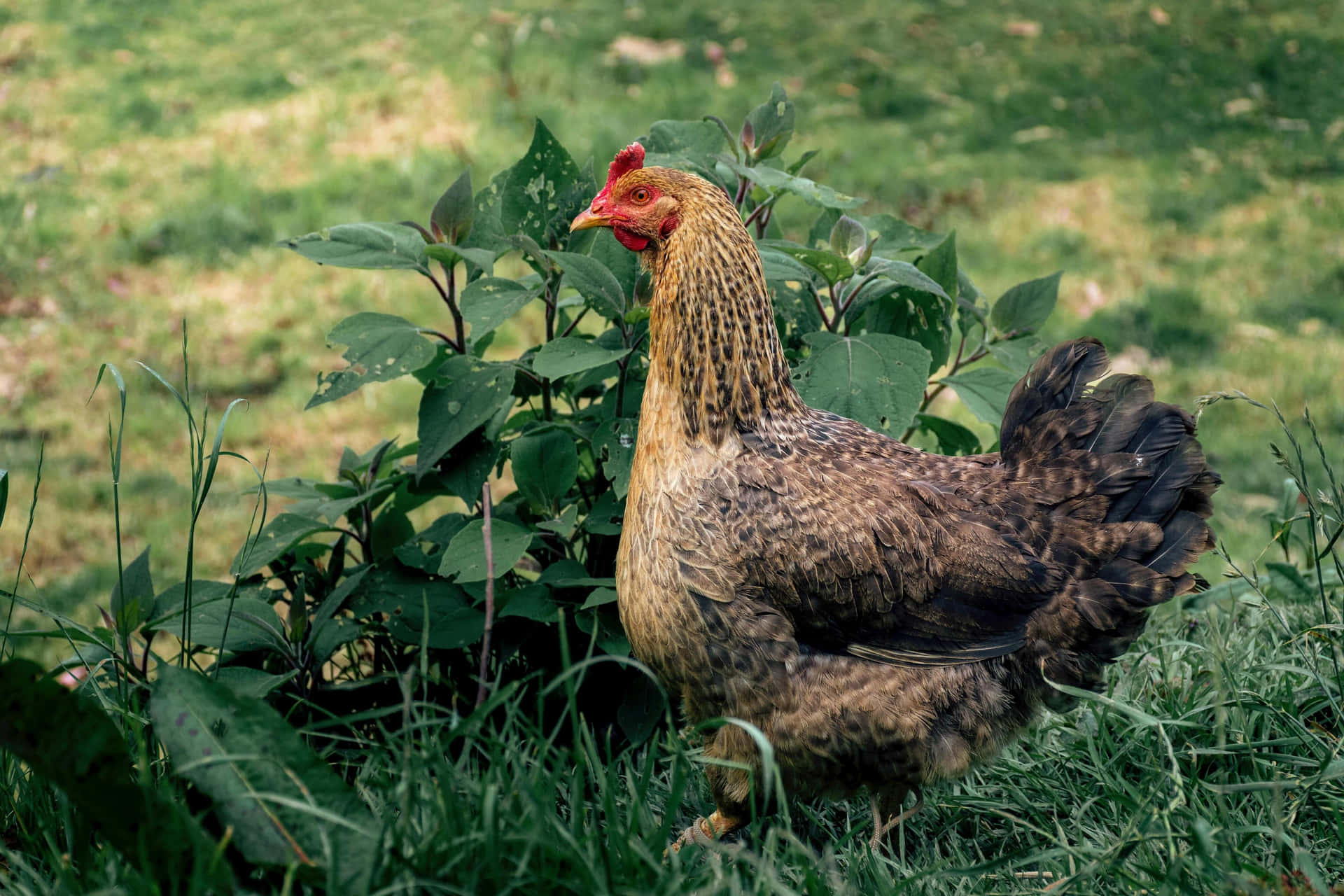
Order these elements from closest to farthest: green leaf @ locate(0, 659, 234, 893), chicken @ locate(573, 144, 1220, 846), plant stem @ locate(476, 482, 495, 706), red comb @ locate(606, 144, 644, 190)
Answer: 1. green leaf @ locate(0, 659, 234, 893)
2. plant stem @ locate(476, 482, 495, 706)
3. chicken @ locate(573, 144, 1220, 846)
4. red comb @ locate(606, 144, 644, 190)

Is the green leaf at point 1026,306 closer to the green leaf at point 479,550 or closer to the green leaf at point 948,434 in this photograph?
the green leaf at point 948,434

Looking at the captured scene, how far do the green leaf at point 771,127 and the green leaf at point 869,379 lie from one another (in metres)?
0.59

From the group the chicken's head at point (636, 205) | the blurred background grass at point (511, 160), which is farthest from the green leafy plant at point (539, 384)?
the blurred background grass at point (511, 160)

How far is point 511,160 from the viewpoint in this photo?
7680 millimetres

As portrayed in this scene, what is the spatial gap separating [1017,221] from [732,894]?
6.81 meters

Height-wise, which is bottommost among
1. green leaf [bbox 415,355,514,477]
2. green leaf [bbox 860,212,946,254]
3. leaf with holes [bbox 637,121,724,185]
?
green leaf [bbox 415,355,514,477]

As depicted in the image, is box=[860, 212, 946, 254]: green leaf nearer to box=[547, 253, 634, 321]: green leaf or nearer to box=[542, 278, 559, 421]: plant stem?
box=[547, 253, 634, 321]: green leaf

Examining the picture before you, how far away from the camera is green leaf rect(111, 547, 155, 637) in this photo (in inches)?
107

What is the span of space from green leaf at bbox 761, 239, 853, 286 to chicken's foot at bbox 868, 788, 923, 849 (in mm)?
1302

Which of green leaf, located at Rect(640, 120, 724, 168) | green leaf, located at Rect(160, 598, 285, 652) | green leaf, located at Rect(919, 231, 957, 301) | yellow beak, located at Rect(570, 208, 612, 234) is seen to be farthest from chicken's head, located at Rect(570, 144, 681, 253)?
green leaf, located at Rect(160, 598, 285, 652)

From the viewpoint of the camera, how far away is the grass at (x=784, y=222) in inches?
87.7

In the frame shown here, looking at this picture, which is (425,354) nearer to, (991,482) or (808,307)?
(808,307)

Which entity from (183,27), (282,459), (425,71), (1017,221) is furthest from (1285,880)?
(183,27)

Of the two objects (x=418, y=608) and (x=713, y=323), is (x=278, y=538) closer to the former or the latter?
(x=418, y=608)
